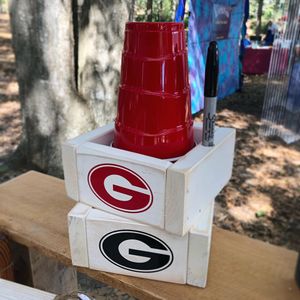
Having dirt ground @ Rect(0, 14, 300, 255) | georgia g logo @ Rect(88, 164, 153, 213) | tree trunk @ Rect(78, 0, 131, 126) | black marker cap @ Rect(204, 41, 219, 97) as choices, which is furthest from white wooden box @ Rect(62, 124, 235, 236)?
dirt ground @ Rect(0, 14, 300, 255)

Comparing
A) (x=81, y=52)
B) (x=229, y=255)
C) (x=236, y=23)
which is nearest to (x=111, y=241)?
(x=229, y=255)

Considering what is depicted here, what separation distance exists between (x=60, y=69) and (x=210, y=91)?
129 centimetres

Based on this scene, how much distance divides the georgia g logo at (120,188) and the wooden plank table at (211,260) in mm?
152

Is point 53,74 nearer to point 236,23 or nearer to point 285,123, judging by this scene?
point 285,123

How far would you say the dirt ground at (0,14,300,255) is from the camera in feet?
6.41

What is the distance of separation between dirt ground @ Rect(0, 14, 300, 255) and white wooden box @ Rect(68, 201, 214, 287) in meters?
1.34

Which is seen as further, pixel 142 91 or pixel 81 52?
pixel 81 52

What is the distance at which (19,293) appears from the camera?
23.1 inches

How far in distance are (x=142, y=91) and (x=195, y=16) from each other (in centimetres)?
319

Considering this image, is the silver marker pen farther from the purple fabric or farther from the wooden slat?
the purple fabric

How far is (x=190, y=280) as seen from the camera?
621 millimetres

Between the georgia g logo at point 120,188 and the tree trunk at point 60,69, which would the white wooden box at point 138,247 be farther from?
the tree trunk at point 60,69

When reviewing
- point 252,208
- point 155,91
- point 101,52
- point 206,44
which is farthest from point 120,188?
point 206,44

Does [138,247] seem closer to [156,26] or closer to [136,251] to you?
[136,251]
